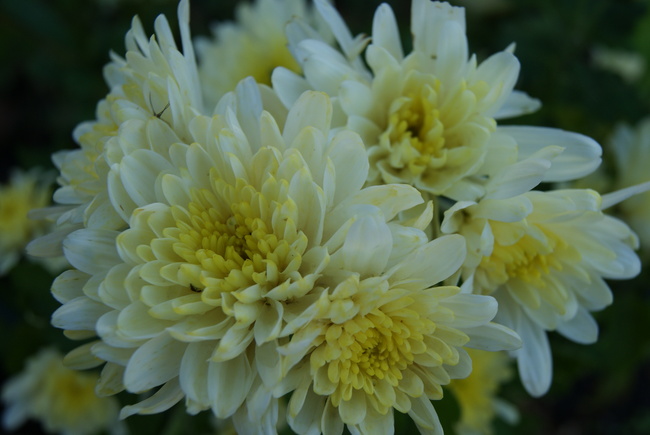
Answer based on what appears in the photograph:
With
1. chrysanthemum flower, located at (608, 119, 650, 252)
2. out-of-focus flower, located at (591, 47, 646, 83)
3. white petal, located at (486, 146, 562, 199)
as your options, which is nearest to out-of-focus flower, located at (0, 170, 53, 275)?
white petal, located at (486, 146, 562, 199)

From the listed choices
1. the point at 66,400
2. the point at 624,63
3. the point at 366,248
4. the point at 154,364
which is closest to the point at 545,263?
the point at 366,248

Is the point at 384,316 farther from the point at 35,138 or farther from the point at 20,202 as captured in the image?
the point at 35,138

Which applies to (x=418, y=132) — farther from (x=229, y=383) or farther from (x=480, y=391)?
(x=480, y=391)

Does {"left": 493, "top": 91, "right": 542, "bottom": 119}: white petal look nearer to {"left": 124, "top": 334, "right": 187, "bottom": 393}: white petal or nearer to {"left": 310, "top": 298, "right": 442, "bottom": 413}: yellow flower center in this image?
{"left": 310, "top": 298, "right": 442, "bottom": 413}: yellow flower center

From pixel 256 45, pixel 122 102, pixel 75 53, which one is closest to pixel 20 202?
pixel 75 53

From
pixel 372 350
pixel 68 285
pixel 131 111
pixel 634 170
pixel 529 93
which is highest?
pixel 131 111

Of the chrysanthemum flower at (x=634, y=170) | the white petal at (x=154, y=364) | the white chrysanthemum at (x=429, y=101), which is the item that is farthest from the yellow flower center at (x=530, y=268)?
the chrysanthemum flower at (x=634, y=170)
